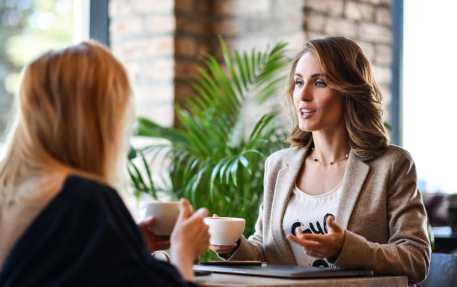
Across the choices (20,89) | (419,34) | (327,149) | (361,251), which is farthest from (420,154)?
(20,89)

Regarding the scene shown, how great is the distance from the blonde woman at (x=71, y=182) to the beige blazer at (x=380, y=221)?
2.57ft

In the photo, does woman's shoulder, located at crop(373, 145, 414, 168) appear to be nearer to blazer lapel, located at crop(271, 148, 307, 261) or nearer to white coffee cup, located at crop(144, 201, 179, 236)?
blazer lapel, located at crop(271, 148, 307, 261)

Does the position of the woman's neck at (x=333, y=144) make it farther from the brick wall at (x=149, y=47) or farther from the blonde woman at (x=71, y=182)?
the brick wall at (x=149, y=47)

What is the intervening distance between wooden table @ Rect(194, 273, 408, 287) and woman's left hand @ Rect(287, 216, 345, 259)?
120 millimetres

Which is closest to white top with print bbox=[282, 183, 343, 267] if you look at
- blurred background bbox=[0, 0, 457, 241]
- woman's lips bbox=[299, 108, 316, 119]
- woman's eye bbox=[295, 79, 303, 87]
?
woman's lips bbox=[299, 108, 316, 119]

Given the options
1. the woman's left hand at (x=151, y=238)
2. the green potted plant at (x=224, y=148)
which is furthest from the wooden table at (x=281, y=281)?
the green potted plant at (x=224, y=148)

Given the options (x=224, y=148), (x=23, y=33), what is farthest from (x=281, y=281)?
(x=23, y=33)

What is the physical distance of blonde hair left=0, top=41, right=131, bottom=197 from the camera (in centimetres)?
162

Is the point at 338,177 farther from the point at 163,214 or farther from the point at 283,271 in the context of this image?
the point at 163,214

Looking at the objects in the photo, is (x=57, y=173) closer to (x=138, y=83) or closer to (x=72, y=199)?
(x=72, y=199)

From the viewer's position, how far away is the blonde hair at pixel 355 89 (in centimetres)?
256

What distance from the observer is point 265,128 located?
3939mm

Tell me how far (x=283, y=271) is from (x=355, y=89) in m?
0.76

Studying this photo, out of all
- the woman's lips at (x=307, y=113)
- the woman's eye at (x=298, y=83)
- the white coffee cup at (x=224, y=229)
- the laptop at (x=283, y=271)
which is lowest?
the laptop at (x=283, y=271)
